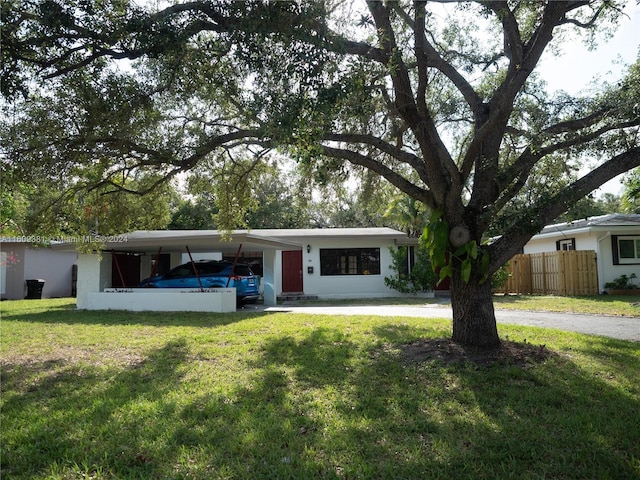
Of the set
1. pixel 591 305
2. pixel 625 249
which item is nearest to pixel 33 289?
pixel 591 305

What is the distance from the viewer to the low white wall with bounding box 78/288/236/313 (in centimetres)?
1303

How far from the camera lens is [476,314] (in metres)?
6.76

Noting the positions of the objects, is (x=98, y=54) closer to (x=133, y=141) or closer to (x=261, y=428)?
(x=133, y=141)

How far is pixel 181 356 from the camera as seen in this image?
7133 millimetres

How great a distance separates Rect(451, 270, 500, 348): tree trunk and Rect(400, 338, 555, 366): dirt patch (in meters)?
0.14

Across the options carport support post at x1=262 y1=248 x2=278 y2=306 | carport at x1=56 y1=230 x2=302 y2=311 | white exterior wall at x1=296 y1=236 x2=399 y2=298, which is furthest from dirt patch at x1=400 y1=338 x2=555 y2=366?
white exterior wall at x1=296 y1=236 x2=399 y2=298

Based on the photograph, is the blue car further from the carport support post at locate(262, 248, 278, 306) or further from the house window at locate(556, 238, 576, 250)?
the house window at locate(556, 238, 576, 250)

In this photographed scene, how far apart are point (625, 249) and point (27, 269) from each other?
1019 inches

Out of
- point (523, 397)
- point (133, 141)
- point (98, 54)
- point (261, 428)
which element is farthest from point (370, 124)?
point (261, 428)

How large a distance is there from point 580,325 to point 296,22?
8.91 m

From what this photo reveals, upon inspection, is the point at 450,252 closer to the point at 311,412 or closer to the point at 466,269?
the point at 466,269

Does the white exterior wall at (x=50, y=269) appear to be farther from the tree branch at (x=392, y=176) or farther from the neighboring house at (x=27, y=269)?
the tree branch at (x=392, y=176)

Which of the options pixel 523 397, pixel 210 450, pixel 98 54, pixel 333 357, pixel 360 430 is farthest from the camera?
pixel 333 357

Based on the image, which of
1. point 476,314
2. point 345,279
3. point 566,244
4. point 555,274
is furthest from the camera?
point 345,279
